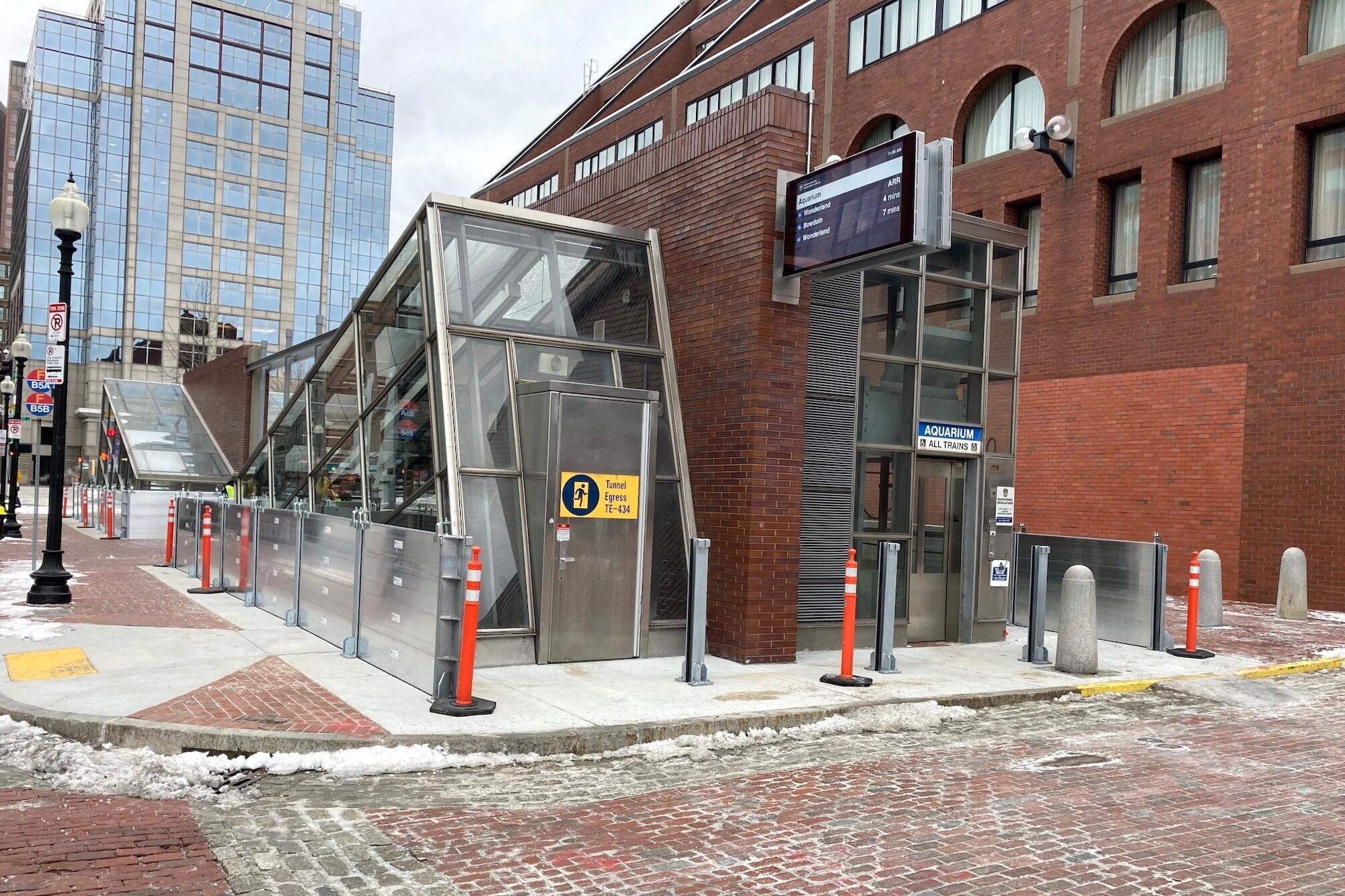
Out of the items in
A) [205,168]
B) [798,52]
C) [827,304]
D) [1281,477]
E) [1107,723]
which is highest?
[205,168]

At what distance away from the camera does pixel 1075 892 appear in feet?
15.6

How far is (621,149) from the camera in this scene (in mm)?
39406

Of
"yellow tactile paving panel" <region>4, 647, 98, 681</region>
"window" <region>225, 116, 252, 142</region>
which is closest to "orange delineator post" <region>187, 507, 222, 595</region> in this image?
"yellow tactile paving panel" <region>4, 647, 98, 681</region>

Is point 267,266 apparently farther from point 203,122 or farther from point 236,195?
point 203,122

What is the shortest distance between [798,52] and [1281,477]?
18.2 meters

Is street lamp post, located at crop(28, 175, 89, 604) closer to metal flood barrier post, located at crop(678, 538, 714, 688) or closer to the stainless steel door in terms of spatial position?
the stainless steel door

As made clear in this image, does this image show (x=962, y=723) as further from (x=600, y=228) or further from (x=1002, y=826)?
(x=600, y=228)

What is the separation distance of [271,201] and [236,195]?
125 inches

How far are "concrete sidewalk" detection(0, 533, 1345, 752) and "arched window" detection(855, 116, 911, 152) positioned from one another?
57.9 ft

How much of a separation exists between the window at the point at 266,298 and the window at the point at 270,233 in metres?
3.70

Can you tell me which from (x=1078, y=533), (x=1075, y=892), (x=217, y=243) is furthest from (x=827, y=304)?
(x=217, y=243)

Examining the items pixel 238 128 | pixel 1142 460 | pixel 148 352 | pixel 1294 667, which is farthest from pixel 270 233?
pixel 1294 667

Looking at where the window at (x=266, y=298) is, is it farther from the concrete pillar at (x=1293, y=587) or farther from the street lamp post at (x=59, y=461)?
the concrete pillar at (x=1293, y=587)

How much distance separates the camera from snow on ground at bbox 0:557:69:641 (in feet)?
33.7
